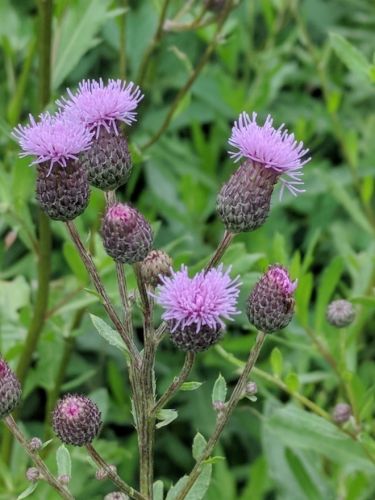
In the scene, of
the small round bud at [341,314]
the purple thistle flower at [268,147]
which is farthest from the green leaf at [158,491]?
the small round bud at [341,314]

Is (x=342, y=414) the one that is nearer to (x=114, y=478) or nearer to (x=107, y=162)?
(x=114, y=478)

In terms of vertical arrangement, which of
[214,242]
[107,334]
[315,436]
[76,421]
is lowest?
[214,242]

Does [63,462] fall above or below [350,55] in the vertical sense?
below

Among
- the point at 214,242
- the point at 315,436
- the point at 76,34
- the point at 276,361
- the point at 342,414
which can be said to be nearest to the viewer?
the point at 276,361

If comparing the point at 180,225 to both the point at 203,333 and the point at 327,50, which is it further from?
the point at 203,333

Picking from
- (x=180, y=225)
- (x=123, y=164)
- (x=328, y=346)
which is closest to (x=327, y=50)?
(x=180, y=225)

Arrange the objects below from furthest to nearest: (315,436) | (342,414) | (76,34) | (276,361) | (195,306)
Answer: (76,34) → (315,436) → (342,414) → (276,361) → (195,306)

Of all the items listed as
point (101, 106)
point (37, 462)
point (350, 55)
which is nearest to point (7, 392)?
point (37, 462)
